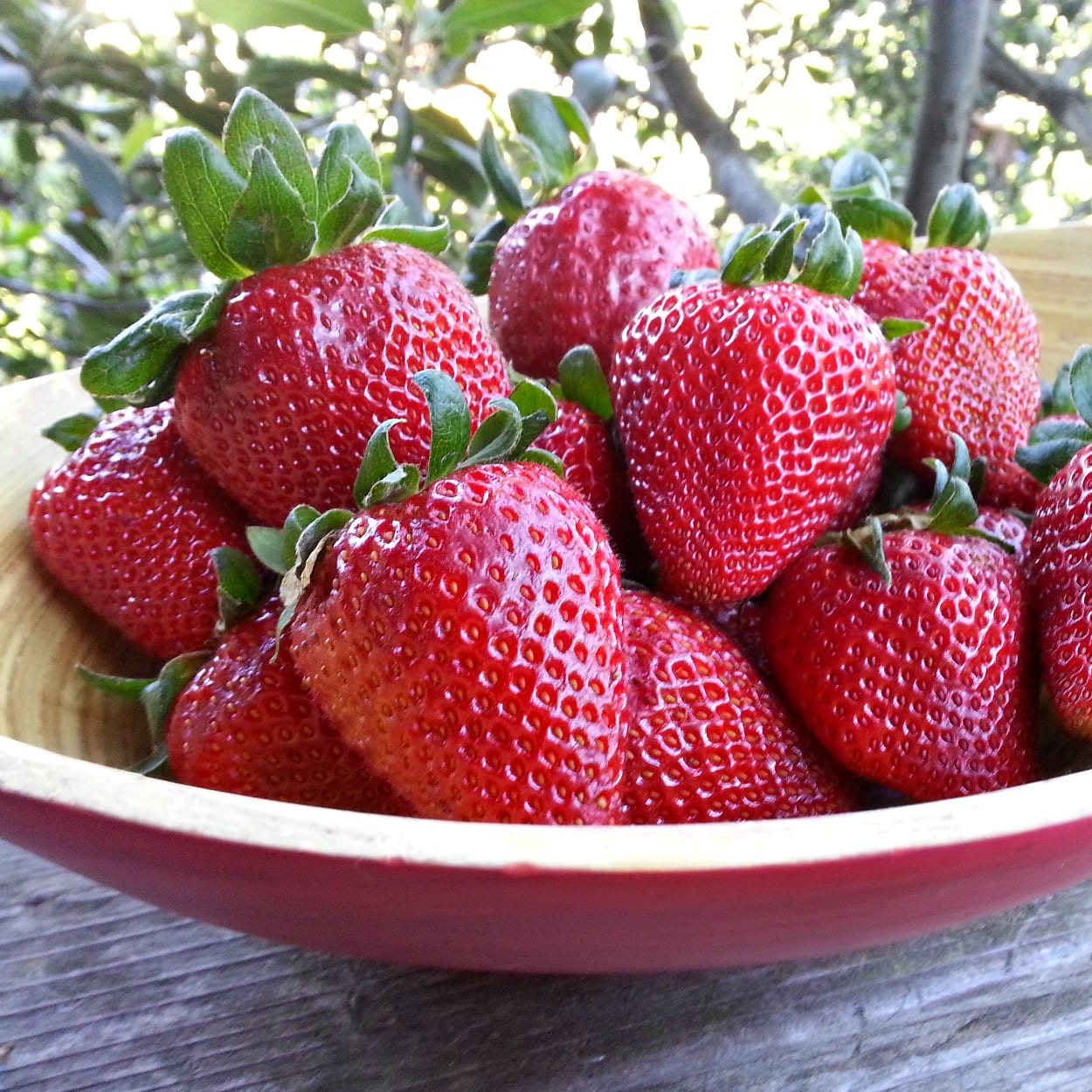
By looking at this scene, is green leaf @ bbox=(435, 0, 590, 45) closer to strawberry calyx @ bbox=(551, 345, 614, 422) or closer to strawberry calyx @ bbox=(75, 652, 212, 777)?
strawberry calyx @ bbox=(551, 345, 614, 422)

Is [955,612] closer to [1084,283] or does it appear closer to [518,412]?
[518,412]

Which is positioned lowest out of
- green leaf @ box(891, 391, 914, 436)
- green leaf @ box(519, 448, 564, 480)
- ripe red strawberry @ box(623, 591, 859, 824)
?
ripe red strawberry @ box(623, 591, 859, 824)

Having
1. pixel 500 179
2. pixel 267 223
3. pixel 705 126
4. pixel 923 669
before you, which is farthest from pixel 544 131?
pixel 705 126

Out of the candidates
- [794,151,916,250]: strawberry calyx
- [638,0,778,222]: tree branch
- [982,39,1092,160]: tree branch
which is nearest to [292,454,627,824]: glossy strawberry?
[794,151,916,250]: strawberry calyx

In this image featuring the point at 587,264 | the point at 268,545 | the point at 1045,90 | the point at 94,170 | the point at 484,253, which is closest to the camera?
Answer: the point at 268,545

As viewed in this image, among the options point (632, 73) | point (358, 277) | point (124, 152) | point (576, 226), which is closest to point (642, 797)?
point (358, 277)

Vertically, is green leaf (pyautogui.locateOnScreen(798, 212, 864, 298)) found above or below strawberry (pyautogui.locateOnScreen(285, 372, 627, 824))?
above

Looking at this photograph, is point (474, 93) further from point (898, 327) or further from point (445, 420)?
point (445, 420)
